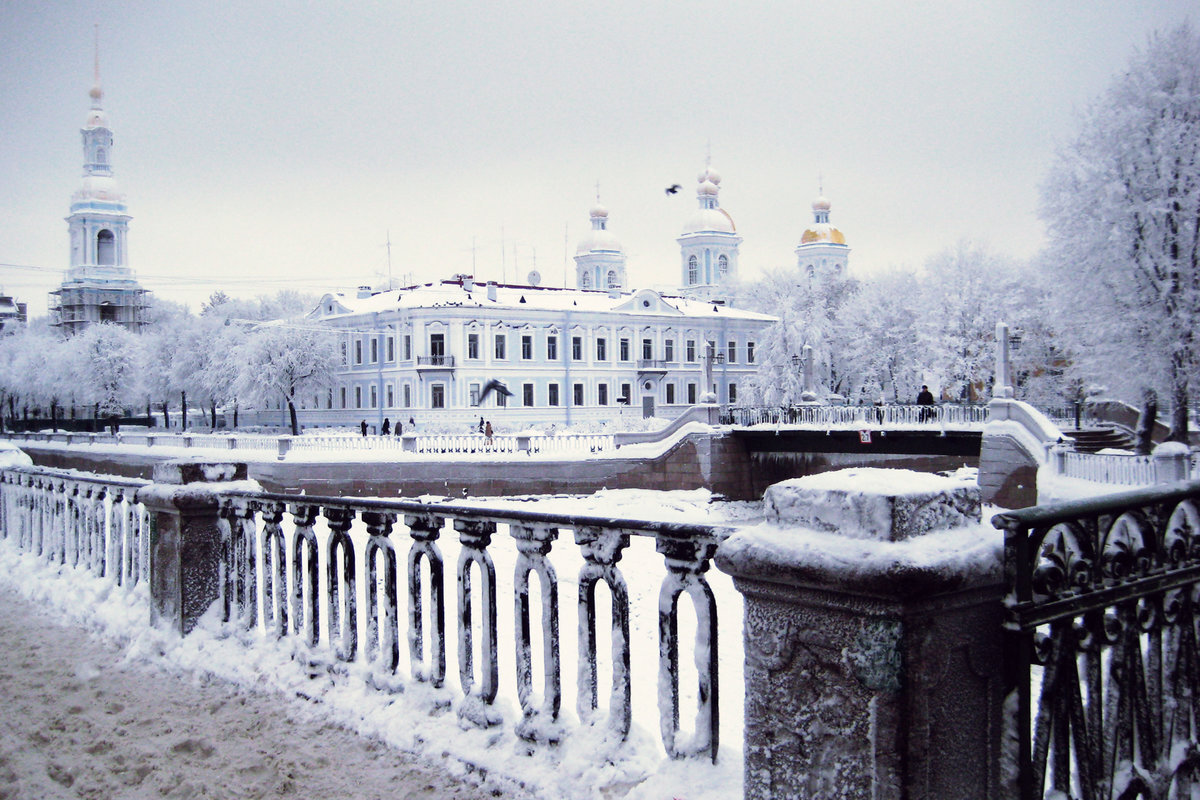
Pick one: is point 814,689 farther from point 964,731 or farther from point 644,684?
point 644,684

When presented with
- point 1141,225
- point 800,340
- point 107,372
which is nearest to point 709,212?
point 800,340

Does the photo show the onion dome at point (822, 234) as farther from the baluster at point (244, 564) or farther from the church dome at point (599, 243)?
the baluster at point (244, 564)

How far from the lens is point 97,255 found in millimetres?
86688

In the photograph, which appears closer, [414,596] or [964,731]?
[964,731]

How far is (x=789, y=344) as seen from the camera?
53438mm

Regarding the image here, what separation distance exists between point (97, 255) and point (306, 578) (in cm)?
9279

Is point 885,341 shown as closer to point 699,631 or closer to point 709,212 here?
point 709,212

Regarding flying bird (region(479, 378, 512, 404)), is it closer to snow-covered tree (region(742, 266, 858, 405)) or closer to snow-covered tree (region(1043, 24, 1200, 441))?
snow-covered tree (region(742, 266, 858, 405))

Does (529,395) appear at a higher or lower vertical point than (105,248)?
lower

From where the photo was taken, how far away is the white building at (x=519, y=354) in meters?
48.6

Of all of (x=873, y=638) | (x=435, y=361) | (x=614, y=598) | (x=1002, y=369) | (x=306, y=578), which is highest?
(x=435, y=361)

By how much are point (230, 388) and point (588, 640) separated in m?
48.8

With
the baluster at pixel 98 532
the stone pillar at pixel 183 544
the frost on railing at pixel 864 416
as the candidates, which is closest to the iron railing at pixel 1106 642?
the stone pillar at pixel 183 544

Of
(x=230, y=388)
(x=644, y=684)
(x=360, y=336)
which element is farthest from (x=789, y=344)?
(x=644, y=684)
